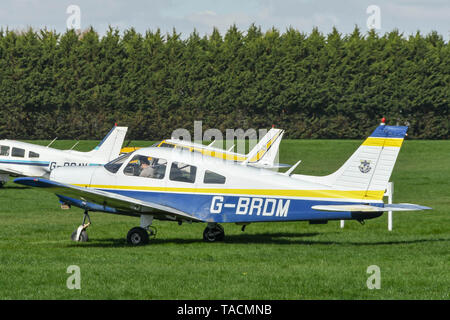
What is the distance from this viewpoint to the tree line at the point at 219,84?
55469 mm

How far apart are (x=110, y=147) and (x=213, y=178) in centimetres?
1646

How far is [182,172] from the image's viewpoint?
15.2 m

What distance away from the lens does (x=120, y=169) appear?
51.0 feet

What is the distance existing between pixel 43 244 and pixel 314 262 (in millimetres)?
5704

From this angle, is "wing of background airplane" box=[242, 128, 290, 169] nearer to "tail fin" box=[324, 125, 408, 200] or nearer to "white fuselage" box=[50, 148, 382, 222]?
"white fuselage" box=[50, 148, 382, 222]

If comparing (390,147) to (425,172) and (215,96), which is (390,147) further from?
(215,96)

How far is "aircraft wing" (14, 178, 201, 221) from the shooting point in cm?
1449

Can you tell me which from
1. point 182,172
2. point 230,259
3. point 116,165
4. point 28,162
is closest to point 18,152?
point 28,162

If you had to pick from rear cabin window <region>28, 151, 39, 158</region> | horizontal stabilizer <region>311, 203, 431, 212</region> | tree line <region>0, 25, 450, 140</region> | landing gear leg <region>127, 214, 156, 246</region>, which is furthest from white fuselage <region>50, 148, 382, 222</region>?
tree line <region>0, 25, 450, 140</region>

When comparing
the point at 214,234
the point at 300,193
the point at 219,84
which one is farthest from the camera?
the point at 219,84

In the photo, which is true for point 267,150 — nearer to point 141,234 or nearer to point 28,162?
point 28,162

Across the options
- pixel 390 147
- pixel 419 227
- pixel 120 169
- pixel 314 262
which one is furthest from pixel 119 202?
pixel 419 227

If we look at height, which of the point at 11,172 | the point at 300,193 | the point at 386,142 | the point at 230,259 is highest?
the point at 11,172
